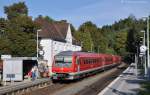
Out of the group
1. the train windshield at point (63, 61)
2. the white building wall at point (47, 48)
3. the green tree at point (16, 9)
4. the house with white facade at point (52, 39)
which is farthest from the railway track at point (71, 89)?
the green tree at point (16, 9)

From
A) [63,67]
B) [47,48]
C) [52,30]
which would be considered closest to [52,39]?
[47,48]

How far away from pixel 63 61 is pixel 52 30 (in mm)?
50317

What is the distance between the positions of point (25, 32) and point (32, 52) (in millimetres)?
4757

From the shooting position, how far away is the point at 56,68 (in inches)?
1516

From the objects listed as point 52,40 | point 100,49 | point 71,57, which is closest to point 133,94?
point 71,57

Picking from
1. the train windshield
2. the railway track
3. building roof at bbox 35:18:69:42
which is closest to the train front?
the train windshield

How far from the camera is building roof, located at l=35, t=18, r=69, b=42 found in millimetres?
82562

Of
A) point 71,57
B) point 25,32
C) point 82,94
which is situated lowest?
point 82,94

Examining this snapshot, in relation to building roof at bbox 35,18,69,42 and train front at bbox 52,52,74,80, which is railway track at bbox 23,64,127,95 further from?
building roof at bbox 35,18,69,42

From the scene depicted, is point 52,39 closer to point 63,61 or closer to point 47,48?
point 47,48

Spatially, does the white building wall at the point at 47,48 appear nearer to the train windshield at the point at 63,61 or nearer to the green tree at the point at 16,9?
the green tree at the point at 16,9

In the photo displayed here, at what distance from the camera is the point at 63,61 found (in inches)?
1531

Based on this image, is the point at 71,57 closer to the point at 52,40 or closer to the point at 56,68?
the point at 56,68

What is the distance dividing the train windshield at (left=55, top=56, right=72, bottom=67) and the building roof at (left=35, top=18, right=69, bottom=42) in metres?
38.6
